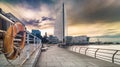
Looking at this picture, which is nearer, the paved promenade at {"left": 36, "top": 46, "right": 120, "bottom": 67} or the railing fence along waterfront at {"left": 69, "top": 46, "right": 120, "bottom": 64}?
the paved promenade at {"left": 36, "top": 46, "right": 120, "bottom": 67}

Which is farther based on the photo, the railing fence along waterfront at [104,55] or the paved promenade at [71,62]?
the railing fence along waterfront at [104,55]

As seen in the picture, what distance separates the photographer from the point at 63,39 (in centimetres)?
4931

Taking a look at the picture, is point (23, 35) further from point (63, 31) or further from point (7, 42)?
point (63, 31)

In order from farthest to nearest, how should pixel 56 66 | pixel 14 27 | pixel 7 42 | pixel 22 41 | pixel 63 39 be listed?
pixel 63 39
pixel 56 66
pixel 22 41
pixel 14 27
pixel 7 42

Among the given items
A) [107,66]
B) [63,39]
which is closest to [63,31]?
[63,39]

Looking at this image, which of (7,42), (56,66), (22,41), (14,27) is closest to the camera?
(7,42)

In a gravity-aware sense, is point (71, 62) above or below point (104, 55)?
below

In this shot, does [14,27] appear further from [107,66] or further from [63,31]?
[63,31]

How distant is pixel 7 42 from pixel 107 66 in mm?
6212

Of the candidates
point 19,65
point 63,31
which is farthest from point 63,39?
point 19,65

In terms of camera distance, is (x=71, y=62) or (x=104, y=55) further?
(x=104, y=55)

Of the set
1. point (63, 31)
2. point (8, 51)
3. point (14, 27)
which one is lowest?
point (8, 51)

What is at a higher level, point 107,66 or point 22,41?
point 22,41

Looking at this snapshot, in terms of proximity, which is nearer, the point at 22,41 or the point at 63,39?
the point at 22,41
